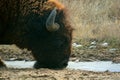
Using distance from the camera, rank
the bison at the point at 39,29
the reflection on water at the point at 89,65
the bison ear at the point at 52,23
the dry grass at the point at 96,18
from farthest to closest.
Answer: the dry grass at the point at 96,18 < the reflection on water at the point at 89,65 < the bison at the point at 39,29 < the bison ear at the point at 52,23

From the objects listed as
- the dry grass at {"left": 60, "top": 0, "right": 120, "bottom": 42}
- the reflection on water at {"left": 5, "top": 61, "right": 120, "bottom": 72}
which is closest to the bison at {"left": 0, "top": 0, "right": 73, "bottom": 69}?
the reflection on water at {"left": 5, "top": 61, "right": 120, "bottom": 72}

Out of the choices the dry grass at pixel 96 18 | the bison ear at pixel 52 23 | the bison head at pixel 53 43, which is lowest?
the dry grass at pixel 96 18

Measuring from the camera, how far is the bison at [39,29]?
10297mm

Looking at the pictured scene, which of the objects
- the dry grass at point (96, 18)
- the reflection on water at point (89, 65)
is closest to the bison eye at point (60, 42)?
the reflection on water at point (89, 65)

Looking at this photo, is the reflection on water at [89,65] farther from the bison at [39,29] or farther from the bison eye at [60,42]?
the bison eye at [60,42]

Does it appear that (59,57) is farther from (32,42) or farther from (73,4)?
(73,4)

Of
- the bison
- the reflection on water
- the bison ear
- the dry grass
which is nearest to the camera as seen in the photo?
the bison ear

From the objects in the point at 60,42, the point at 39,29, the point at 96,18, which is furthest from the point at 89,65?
the point at 96,18

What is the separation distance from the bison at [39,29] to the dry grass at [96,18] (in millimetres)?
3561

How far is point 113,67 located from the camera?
10750mm

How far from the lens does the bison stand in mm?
10297

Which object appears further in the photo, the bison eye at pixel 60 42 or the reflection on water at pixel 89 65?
the reflection on water at pixel 89 65

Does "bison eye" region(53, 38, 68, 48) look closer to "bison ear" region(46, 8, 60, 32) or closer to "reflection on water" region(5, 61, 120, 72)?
"bison ear" region(46, 8, 60, 32)

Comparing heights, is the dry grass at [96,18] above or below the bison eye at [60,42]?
below
